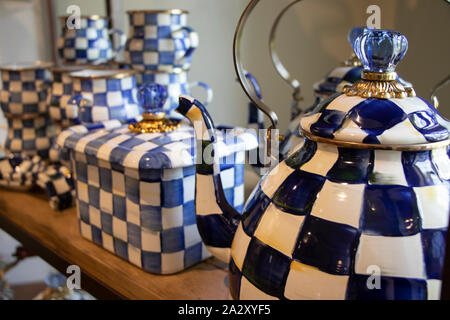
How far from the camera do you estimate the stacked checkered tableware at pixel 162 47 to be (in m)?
0.78

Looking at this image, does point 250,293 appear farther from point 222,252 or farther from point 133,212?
point 133,212

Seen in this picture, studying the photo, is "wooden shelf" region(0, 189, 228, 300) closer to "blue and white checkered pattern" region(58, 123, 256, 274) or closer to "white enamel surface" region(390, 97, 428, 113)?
"blue and white checkered pattern" region(58, 123, 256, 274)

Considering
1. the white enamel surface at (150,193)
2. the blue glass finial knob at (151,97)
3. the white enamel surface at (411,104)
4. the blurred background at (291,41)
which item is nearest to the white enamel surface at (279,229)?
the white enamel surface at (411,104)

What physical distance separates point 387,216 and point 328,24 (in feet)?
1.82

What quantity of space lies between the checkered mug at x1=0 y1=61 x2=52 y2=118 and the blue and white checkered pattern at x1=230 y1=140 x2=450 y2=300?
725 mm

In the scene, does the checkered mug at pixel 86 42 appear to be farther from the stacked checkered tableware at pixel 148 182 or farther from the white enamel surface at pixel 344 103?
the white enamel surface at pixel 344 103

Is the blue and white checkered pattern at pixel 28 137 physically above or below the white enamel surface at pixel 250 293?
above

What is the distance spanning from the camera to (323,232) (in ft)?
0.98

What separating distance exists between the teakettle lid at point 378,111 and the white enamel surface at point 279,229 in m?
0.07

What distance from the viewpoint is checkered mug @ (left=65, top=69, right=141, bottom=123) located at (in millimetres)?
695

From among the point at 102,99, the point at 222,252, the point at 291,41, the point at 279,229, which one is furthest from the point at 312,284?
the point at 291,41

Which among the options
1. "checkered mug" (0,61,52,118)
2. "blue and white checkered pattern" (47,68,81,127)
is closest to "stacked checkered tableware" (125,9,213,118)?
"blue and white checkered pattern" (47,68,81,127)

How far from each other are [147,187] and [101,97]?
24cm
